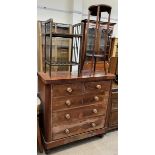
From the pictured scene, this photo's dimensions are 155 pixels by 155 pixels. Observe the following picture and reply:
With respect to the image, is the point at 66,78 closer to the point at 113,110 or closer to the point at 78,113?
the point at 78,113

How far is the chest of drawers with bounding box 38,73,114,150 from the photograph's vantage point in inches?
66.2

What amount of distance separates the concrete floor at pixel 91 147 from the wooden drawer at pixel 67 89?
0.72 m

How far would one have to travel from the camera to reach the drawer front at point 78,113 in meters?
1.74

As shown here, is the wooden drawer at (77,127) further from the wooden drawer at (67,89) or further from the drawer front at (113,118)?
the wooden drawer at (67,89)

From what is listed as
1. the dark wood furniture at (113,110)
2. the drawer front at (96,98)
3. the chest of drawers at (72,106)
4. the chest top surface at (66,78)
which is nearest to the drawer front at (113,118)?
the dark wood furniture at (113,110)

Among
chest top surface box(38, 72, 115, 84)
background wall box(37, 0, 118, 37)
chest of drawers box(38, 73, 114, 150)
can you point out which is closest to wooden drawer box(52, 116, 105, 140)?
chest of drawers box(38, 73, 114, 150)

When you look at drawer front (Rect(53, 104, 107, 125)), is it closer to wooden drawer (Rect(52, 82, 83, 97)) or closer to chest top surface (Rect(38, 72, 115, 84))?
wooden drawer (Rect(52, 82, 83, 97))

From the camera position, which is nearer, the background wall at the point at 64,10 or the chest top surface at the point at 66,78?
the chest top surface at the point at 66,78

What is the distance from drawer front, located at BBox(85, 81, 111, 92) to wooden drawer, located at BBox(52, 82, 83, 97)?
10 centimetres

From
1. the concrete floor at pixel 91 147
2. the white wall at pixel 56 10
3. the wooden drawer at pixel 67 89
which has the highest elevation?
the white wall at pixel 56 10

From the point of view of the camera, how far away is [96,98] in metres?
1.95
